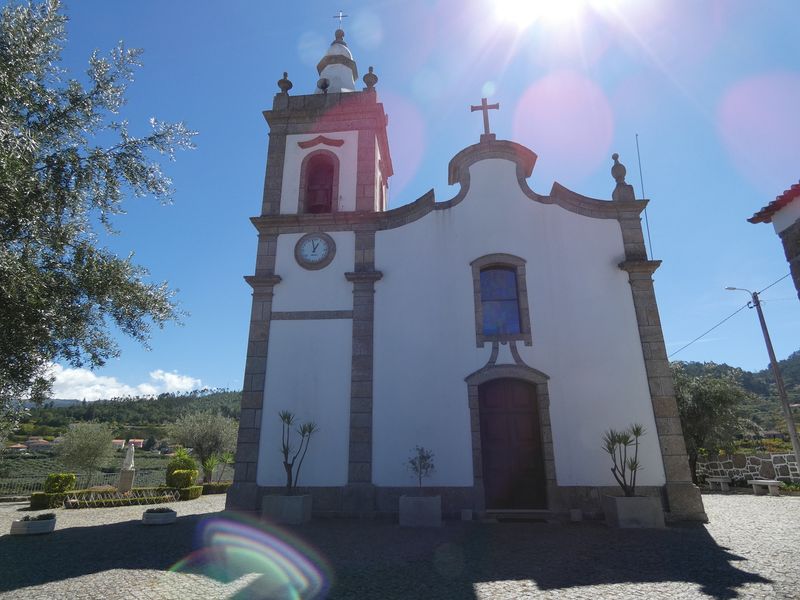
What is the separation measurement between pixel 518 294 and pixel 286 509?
6.91 m

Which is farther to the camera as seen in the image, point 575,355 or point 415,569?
point 575,355

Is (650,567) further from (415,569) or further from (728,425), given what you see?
(728,425)

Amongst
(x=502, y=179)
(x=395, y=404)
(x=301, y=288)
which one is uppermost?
(x=502, y=179)

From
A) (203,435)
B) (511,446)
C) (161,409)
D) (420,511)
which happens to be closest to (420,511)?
(420,511)

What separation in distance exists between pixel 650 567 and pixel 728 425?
15.9 meters

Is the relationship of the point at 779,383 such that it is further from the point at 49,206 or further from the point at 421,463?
the point at 49,206

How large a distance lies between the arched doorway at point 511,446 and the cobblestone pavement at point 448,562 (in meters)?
1.13

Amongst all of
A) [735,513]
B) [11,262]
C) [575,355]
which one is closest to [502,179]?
[575,355]

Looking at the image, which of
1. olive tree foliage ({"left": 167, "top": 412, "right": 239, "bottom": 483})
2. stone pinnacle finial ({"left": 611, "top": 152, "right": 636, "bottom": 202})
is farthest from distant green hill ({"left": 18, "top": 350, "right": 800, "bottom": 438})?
stone pinnacle finial ({"left": 611, "top": 152, "right": 636, "bottom": 202})

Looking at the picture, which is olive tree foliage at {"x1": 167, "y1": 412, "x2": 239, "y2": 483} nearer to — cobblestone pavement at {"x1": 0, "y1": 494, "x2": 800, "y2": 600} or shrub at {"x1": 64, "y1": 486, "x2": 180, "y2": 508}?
shrub at {"x1": 64, "y1": 486, "x2": 180, "y2": 508}

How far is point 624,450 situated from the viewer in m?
8.94

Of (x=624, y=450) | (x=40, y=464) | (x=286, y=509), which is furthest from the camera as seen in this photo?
(x=40, y=464)

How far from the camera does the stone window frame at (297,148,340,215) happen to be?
1220 cm

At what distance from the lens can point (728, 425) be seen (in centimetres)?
1748
